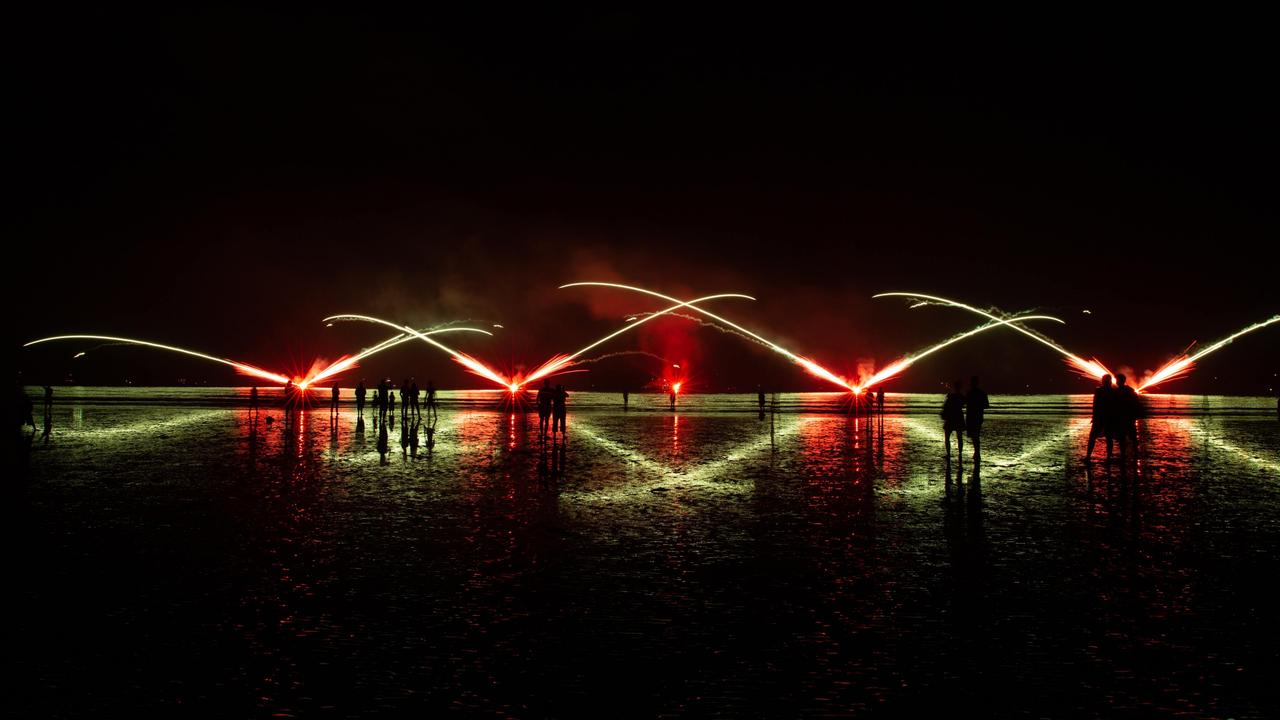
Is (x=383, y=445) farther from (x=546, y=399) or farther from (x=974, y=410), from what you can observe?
(x=974, y=410)

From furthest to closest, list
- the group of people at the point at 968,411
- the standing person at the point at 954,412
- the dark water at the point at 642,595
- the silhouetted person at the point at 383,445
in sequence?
the silhouetted person at the point at 383,445 < the standing person at the point at 954,412 < the group of people at the point at 968,411 < the dark water at the point at 642,595

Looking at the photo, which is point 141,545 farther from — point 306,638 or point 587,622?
point 587,622

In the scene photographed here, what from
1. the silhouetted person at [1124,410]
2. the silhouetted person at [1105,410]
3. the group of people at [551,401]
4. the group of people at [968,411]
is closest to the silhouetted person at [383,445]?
the group of people at [551,401]

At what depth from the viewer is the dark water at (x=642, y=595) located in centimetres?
593

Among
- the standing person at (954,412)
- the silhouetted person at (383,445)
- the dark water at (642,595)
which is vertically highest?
the standing person at (954,412)

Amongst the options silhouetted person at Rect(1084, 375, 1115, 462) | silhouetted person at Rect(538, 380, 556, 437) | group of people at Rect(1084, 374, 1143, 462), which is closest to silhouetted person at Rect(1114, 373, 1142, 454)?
group of people at Rect(1084, 374, 1143, 462)

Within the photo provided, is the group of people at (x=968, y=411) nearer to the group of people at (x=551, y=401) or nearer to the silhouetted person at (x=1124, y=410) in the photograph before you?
the silhouetted person at (x=1124, y=410)

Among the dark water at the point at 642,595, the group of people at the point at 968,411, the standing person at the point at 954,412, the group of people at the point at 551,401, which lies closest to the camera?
the dark water at the point at 642,595

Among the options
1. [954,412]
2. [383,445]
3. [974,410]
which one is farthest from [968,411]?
[383,445]

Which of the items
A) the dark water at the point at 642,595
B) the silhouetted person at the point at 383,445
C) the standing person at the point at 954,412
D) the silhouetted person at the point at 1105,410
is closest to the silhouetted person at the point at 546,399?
the silhouetted person at the point at 383,445

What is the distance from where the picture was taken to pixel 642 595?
8.36 metres

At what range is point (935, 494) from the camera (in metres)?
15.7

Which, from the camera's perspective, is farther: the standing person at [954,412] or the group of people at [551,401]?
the group of people at [551,401]

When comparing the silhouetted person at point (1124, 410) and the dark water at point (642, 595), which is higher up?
the silhouetted person at point (1124, 410)
